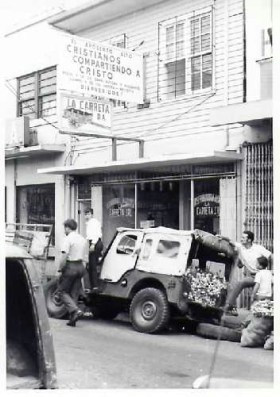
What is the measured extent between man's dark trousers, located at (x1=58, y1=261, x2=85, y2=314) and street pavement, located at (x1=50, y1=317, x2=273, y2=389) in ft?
1.07

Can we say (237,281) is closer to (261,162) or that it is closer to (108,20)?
(261,162)

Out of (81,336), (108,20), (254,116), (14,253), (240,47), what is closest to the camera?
(14,253)

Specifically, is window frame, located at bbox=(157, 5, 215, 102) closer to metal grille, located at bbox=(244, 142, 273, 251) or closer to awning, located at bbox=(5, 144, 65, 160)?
metal grille, located at bbox=(244, 142, 273, 251)

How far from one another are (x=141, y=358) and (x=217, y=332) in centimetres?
133

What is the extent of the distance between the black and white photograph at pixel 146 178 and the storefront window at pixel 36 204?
25mm

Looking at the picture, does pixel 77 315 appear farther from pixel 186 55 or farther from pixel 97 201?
pixel 186 55

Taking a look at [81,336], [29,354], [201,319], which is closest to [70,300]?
[81,336]

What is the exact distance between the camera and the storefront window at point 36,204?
920 centimetres

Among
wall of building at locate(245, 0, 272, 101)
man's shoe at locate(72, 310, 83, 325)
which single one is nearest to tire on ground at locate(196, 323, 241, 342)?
man's shoe at locate(72, 310, 83, 325)

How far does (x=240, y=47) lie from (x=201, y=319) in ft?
12.7

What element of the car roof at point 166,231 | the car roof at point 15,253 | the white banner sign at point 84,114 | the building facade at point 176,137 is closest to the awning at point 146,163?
the building facade at point 176,137

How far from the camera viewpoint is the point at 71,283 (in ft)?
28.0

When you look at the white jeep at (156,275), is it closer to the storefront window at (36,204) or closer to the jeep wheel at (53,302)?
the jeep wheel at (53,302)

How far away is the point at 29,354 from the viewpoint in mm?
4336
